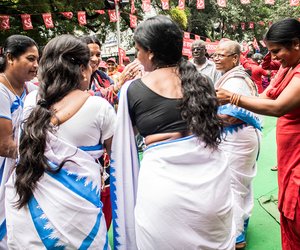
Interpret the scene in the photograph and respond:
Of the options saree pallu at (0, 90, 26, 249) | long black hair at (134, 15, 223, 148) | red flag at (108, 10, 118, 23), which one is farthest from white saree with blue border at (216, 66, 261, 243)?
red flag at (108, 10, 118, 23)

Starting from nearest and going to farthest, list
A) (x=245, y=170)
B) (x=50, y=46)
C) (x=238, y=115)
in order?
1. (x=50, y=46)
2. (x=238, y=115)
3. (x=245, y=170)

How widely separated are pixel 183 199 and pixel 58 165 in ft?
2.18

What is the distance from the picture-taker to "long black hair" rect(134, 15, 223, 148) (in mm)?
1799

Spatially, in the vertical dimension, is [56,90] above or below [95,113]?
above

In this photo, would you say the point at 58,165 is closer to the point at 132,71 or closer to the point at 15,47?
the point at 132,71

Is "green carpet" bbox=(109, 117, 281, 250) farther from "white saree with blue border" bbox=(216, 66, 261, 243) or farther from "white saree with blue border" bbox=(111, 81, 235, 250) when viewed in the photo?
"white saree with blue border" bbox=(111, 81, 235, 250)

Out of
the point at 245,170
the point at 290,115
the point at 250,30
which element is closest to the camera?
the point at 290,115

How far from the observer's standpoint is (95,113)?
1865mm

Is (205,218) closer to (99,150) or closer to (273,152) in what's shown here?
(99,150)

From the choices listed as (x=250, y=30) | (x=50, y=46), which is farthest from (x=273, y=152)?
(x=250, y=30)

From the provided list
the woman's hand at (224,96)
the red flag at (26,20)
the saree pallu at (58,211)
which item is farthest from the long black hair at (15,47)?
the red flag at (26,20)

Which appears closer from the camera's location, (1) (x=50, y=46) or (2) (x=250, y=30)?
(1) (x=50, y=46)

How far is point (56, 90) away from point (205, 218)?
1.01 metres

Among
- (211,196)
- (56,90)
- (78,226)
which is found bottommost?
(78,226)
